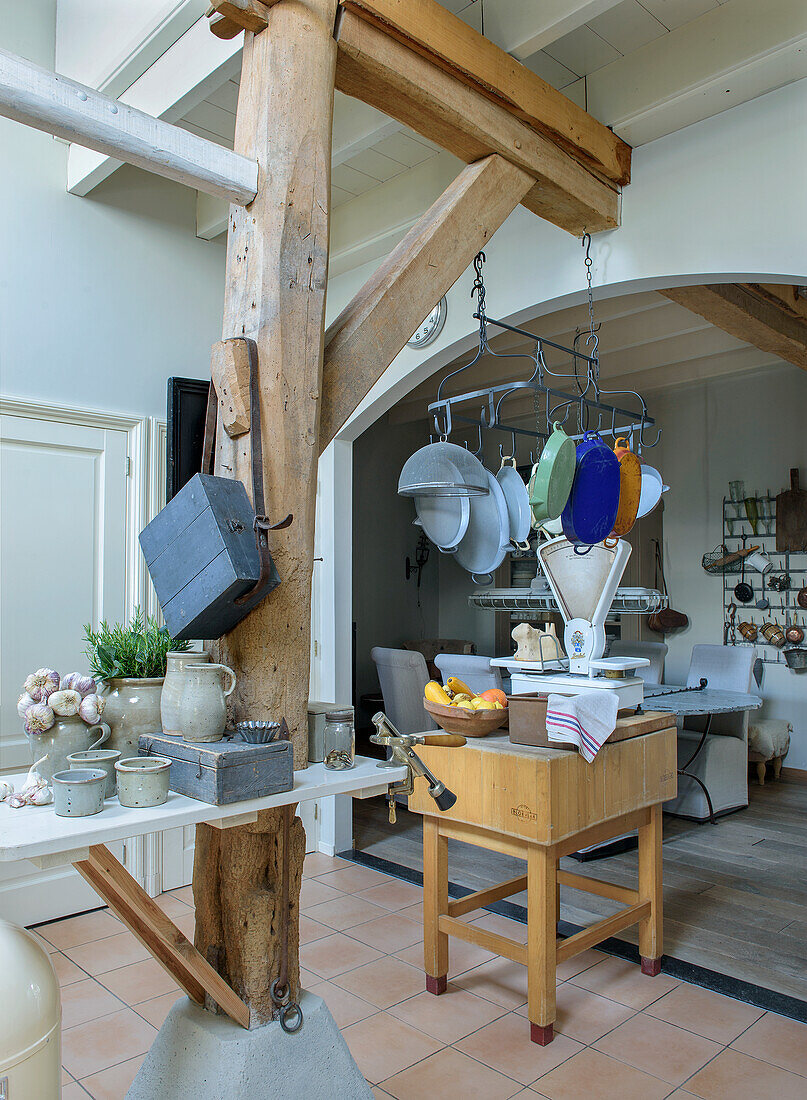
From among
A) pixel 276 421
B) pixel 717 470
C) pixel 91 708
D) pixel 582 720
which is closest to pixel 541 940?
pixel 582 720

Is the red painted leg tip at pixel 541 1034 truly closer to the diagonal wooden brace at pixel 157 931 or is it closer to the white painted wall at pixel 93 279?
the diagonal wooden brace at pixel 157 931

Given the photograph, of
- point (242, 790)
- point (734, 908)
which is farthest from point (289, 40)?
point (734, 908)

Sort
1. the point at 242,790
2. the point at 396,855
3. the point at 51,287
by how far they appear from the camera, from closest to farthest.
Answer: the point at 242,790 → the point at 51,287 → the point at 396,855

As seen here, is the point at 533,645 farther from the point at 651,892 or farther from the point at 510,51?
the point at 510,51

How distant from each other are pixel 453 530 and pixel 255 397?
3.49 ft

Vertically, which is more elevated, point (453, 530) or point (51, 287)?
point (51, 287)

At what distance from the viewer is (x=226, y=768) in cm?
141

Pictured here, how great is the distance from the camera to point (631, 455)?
2559mm

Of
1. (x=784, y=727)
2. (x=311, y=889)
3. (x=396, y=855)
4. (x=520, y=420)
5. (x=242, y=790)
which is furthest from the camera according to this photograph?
(x=520, y=420)

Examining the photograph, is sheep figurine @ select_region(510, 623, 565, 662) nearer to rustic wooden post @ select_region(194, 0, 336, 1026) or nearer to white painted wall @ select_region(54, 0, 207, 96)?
rustic wooden post @ select_region(194, 0, 336, 1026)

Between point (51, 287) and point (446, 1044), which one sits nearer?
point (446, 1044)

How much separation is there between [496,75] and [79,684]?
1.96 m

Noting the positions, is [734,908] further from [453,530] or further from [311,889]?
[453,530]

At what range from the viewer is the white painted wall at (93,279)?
3.34 meters
